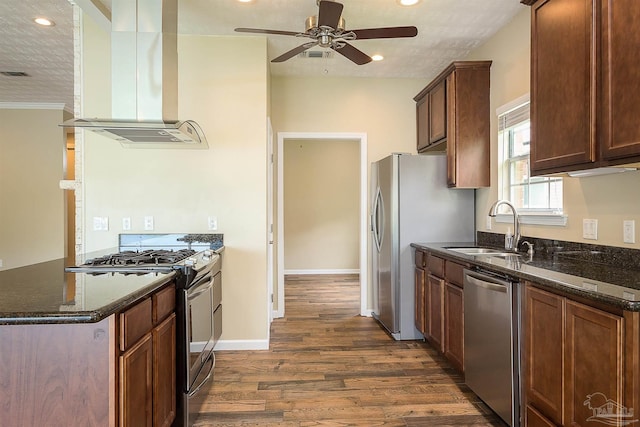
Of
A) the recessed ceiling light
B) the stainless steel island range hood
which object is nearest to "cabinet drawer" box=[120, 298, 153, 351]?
the stainless steel island range hood

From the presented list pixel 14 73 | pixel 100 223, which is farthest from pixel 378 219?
pixel 14 73

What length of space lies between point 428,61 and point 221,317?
10.9 ft

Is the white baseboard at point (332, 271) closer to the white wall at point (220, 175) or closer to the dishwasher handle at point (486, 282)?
the white wall at point (220, 175)

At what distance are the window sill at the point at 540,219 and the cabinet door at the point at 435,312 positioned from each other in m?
0.77

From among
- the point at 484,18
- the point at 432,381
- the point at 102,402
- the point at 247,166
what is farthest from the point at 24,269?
the point at 484,18

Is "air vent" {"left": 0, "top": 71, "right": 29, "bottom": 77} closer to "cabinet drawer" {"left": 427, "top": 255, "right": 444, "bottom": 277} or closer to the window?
"cabinet drawer" {"left": 427, "top": 255, "right": 444, "bottom": 277}

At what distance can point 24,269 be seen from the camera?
1929 mm

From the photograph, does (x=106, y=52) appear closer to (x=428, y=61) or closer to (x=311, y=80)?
(x=311, y=80)

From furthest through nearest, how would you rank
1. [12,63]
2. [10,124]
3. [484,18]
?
[10,124], [12,63], [484,18]

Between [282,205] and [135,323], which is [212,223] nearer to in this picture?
[282,205]

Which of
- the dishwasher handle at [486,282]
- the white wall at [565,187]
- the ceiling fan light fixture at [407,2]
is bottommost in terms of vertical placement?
the dishwasher handle at [486,282]

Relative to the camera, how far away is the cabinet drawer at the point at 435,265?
9.39ft

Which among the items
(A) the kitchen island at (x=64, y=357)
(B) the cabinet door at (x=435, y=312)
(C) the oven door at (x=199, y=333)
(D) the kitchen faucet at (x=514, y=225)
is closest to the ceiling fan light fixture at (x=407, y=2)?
(D) the kitchen faucet at (x=514, y=225)

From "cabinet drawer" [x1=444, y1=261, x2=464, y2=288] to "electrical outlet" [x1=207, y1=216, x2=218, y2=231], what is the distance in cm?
200
